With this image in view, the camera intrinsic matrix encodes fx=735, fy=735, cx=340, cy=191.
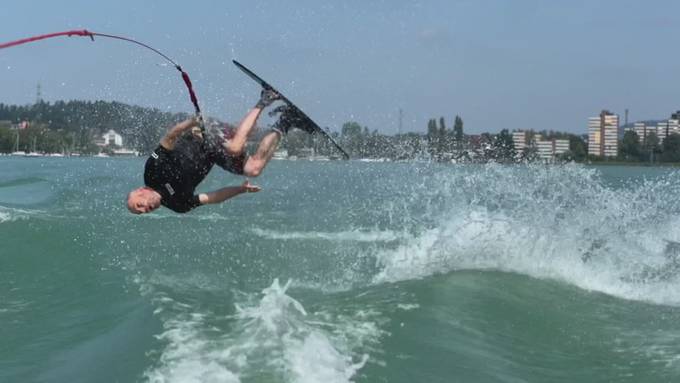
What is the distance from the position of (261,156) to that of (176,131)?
42.4 inches

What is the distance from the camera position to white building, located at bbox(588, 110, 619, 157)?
124 m

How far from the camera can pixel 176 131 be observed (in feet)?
27.2

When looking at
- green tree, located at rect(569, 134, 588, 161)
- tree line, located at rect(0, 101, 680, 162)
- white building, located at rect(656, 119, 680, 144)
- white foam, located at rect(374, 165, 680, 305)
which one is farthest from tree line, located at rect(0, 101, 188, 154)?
white building, located at rect(656, 119, 680, 144)

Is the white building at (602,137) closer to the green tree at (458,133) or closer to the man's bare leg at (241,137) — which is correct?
the green tree at (458,133)

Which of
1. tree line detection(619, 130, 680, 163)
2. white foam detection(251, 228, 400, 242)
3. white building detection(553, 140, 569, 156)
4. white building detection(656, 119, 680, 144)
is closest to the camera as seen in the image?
white foam detection(251, 228, 400, 242)

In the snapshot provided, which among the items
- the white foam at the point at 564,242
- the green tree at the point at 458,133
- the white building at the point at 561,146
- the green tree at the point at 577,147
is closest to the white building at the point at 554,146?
the white building at the point at 561,146

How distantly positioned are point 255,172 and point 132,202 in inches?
57.6

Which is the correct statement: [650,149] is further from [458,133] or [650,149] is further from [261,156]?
[261,156]

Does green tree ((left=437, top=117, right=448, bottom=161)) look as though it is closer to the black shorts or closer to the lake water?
the lake water

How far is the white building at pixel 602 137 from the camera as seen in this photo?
124300 millimetres

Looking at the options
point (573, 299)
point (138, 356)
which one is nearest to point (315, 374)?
point (138, 356)

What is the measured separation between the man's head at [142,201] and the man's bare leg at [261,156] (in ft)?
3.64

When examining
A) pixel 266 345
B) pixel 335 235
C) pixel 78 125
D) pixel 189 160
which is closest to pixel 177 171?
pixel 189 160

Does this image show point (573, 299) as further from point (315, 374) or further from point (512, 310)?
point (315, 374)
